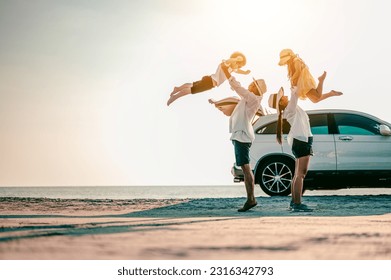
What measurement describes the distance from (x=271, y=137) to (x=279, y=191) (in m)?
1.04

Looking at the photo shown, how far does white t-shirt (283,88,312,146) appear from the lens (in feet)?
27.0

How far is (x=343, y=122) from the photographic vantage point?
12.4 metres

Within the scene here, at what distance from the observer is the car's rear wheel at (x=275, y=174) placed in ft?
39.9

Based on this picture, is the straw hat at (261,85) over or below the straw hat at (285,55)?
below

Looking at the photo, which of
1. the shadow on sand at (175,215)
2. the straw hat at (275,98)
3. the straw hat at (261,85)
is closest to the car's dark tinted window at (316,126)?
the shadow on sand at (175,215)

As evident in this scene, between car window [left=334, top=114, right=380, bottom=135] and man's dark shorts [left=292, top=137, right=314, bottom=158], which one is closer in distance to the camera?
man's dark shorts [left=292, top=137, right=314, bottom=158]

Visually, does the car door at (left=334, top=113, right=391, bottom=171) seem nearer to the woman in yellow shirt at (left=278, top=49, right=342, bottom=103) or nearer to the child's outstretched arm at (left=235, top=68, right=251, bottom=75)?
the woman in yellow shirt at (left=278, top=49, right=342, bottom=103)

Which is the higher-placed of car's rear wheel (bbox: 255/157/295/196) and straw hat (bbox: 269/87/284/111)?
straw hat (bbox: 269/87/284/111)

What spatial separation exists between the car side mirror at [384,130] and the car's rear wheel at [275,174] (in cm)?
165

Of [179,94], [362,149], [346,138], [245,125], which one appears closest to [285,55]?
[245,125]

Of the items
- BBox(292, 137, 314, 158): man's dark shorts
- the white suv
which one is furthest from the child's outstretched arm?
the white suv

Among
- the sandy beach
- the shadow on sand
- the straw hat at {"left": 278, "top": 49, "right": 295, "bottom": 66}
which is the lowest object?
the sandy beach

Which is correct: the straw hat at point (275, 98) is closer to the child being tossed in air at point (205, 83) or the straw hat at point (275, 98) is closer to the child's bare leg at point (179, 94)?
the child being tossed in air at point (205, 83)

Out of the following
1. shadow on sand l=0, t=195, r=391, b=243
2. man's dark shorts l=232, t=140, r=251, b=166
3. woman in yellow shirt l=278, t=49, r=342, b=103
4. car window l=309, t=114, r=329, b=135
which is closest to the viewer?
shadow on sand l=0, t=195, r=391, b=243
